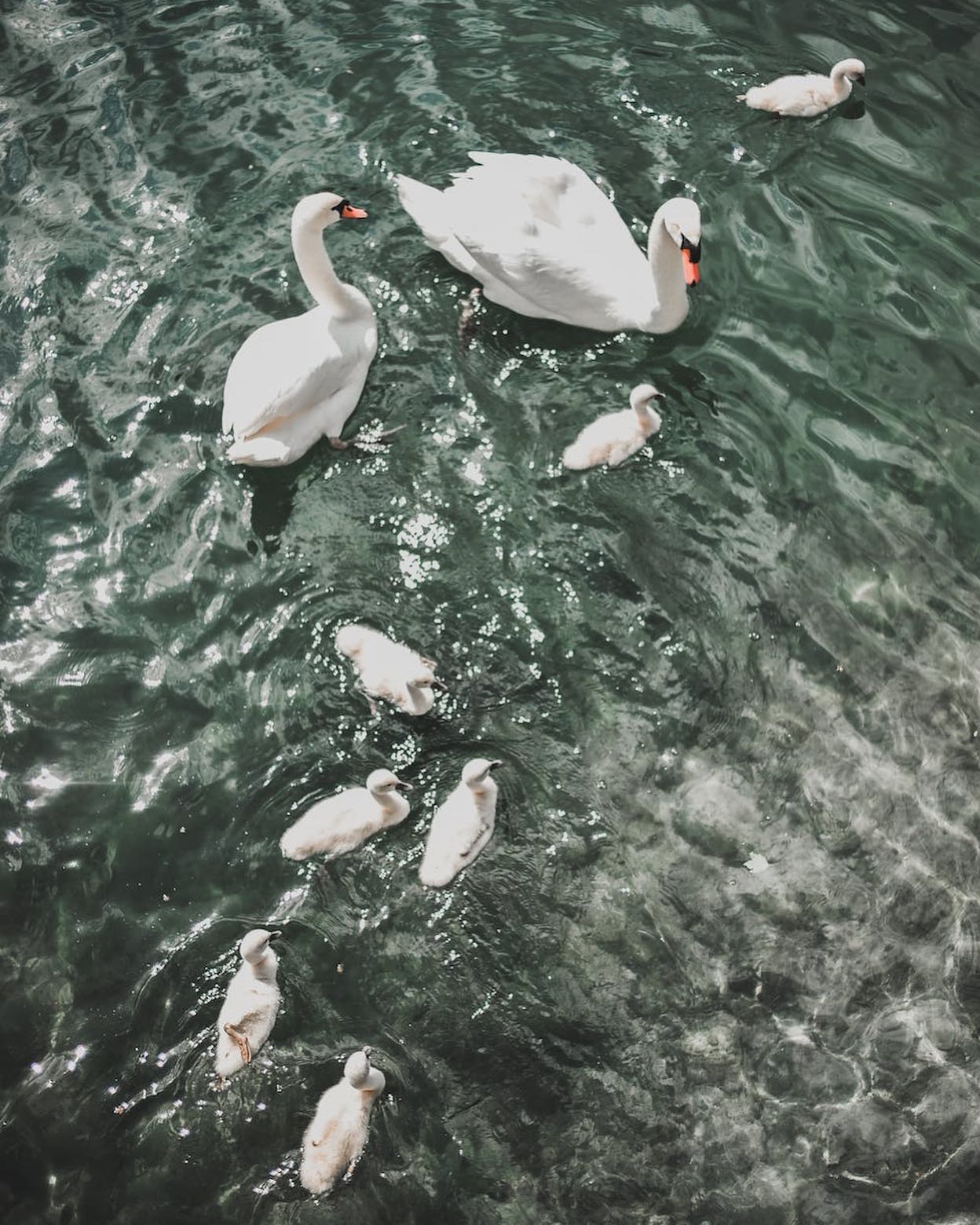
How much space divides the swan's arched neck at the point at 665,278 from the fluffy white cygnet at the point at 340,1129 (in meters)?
4.18

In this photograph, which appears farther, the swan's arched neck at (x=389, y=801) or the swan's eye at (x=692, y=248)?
the swan's eye at (x=692, y=248)

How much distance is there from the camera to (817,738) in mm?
5375

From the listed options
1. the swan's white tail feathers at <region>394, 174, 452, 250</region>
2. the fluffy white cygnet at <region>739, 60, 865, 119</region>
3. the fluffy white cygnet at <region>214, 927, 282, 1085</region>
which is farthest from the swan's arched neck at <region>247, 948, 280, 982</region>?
the fluffy white cygnet at <region>739, 60, 865, 119</region>

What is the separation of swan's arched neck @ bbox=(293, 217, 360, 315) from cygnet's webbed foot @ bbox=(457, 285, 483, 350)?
26.9 inches

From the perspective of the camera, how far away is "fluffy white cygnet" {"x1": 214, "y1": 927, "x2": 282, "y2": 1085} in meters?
4.50

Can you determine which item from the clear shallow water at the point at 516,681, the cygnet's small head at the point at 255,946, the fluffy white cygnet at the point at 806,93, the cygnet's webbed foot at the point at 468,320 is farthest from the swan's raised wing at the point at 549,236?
the cygnet's small head at the point at 255,946

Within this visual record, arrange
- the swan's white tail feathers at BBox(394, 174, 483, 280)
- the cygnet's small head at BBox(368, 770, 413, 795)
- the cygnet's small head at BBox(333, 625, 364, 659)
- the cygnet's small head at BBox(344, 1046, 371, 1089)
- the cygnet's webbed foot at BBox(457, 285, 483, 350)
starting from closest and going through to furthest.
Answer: the cygnet's small head at BBox(344, 1046, 371, 1089)
the cygnet's small head at BBox(368, 770, 413, 795)
the cygnet's small head at BBox(333, 625, 364, 659)
the cygnet's webbed foot at BBox(457, 285, 483, 350)
the swan's white tail feathers at BBox(394, 174, 483, 280)

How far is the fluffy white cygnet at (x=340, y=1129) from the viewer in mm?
4309

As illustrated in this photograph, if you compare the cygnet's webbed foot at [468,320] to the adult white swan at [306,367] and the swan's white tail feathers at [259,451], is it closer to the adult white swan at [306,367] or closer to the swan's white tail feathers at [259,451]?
the adult white swan at [306,367]

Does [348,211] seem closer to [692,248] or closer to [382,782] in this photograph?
[692,248]

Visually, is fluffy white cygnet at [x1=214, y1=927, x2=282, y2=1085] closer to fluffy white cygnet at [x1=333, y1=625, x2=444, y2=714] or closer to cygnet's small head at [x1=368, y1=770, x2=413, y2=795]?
cygnet's small head at [x1=368, y1=770, x2=413, y2=795]

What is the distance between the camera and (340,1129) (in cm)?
431

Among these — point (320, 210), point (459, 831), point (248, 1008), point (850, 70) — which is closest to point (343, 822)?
point (459, 831)

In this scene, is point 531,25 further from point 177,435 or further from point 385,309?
point 177,435
